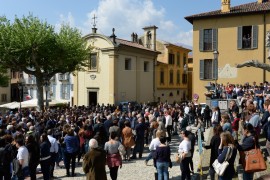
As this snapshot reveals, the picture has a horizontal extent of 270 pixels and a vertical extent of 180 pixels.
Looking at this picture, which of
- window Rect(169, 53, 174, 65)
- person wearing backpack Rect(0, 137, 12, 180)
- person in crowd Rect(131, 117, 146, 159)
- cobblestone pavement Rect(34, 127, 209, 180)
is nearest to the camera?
person wearing backpack Rect(0, 137, 12, 180)

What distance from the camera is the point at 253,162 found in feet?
24.3

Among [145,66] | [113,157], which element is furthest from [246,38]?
[113,157]

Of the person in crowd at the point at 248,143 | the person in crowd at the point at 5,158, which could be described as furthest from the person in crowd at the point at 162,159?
the person in crowd at the point at 5,158

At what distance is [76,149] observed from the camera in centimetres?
1090

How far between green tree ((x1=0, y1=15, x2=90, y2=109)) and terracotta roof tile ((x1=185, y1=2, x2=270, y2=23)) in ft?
36.7

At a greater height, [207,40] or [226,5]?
[226,5]

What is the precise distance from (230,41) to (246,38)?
136cm

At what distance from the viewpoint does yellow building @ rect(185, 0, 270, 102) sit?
1086 inches

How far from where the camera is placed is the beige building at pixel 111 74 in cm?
3522

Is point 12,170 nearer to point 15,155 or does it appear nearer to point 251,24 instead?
point 15,155

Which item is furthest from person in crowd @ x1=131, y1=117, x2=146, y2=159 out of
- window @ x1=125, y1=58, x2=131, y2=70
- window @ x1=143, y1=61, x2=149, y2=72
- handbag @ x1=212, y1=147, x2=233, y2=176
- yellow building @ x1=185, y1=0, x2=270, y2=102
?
window @ x1=143, y1=61, x2=149, y2=72

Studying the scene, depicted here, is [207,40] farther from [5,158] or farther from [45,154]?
[5,158]

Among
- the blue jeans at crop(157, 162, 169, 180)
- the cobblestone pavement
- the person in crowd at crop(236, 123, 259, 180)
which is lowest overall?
the cobblestone pavement

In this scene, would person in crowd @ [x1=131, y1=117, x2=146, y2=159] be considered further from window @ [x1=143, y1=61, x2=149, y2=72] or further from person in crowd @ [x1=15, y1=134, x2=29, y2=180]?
window @ [x1=143, y1=61, x2=149, y2=72]
